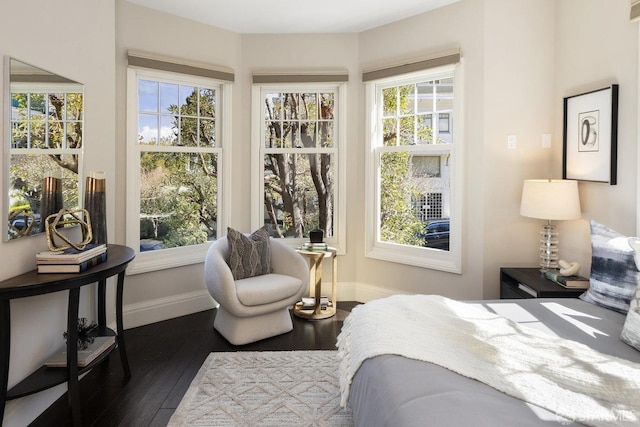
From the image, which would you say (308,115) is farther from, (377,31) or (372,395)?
(372,395)

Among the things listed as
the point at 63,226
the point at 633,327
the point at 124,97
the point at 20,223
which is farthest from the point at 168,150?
the point at 633,327

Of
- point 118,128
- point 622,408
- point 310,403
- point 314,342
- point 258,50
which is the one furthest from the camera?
point 258,50

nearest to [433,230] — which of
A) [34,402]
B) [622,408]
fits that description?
[622,408]

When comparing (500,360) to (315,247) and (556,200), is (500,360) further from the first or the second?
(315,247)

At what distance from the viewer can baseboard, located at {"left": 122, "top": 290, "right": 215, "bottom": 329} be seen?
12.2 feet

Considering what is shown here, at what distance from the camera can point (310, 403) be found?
2.42m

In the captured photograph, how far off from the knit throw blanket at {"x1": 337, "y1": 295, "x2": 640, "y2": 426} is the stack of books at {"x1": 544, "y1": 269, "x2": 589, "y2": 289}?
102 cm

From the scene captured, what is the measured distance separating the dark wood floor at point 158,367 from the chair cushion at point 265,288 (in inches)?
14.0

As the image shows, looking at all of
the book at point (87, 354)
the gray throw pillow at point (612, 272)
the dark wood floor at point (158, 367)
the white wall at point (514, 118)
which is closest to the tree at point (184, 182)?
the dark wood floor at point (158, 367)

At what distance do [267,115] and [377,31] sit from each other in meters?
1.37

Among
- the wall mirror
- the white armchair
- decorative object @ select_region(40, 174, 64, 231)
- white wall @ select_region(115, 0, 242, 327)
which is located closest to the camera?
the wall mirror

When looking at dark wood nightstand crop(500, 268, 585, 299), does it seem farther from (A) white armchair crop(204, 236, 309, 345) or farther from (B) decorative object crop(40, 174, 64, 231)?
(B) decorative object crop(40, 174, 64, 231)

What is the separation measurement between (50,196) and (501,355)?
2430mm

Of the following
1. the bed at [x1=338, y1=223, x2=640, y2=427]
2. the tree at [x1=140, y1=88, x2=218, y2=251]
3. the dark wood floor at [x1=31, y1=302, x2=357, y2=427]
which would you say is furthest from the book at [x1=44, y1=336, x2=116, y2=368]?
the bed at [x1=338, y1=223, x2=640, y2=427]
